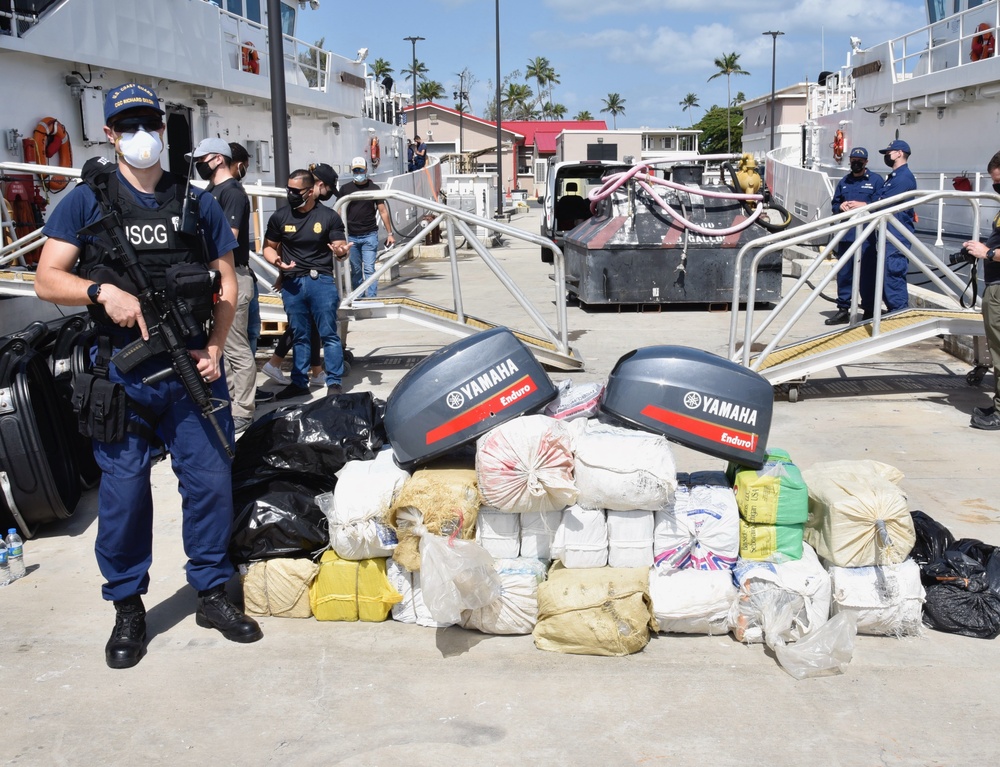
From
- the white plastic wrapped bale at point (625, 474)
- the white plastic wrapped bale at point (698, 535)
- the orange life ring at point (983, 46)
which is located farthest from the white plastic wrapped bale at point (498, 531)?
the orange life ring at point (983, 46)

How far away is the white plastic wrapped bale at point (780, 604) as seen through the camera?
3480 mm

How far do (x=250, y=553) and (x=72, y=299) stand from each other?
1263 mm

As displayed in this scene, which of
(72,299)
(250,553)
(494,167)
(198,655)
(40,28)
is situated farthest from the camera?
(494,167)

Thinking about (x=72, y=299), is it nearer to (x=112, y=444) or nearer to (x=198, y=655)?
(x=112, y=444)

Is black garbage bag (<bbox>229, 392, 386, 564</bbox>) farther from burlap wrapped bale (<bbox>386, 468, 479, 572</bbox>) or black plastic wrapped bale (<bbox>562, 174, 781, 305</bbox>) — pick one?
black plastic wrapped bale (<bbox>562, 174, 781, 305</bbox>)

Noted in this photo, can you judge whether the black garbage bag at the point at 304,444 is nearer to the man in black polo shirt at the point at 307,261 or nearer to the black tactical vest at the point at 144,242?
the black tactical vest at the point at 144,242

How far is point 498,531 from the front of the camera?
12.2ft

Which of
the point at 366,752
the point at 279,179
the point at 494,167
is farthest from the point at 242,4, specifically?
the point at 494,167

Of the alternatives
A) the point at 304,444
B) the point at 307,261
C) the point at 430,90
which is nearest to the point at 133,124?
the point at 304,444

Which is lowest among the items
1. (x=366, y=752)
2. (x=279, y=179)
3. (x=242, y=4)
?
(x=366, y=752)

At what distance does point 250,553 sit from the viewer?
3.88 metres

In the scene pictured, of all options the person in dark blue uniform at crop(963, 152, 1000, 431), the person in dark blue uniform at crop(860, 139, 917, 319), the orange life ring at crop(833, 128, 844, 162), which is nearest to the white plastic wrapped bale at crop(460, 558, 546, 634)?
the person in dark blue uniform at crop(963, 152, 1000, 431)

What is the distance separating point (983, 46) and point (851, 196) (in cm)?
747

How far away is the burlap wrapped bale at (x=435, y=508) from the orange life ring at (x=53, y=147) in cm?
760
